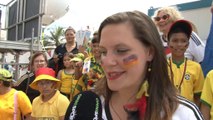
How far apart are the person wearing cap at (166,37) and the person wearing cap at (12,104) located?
1.99 metres

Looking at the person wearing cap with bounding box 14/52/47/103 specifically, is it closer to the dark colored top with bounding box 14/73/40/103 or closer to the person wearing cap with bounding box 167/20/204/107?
the dark colored top with bounding box 14/73/40/103

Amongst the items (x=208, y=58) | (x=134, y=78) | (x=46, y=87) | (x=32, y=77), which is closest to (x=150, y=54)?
(x=134, y=78)

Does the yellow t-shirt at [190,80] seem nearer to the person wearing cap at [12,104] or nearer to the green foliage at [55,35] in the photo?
the person wearing cap at [12,104]

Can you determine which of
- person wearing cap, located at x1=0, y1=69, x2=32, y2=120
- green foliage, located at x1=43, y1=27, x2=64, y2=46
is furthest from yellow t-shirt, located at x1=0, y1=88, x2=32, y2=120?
green foliage, located at x1=43, y1=27, x2=64, y2=46

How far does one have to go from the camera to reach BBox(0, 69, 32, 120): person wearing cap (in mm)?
3811

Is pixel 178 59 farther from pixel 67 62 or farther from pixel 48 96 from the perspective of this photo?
pixel 67 62

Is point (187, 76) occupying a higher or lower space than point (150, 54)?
lower

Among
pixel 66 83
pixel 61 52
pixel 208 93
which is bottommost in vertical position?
pixel 66 83

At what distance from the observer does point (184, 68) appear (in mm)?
2775

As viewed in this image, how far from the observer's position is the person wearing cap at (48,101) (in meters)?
3.44

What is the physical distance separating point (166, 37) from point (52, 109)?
155 cm

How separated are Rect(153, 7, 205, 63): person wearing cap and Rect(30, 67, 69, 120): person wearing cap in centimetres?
139

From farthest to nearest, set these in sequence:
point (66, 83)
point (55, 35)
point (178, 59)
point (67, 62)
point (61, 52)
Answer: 1. point (55, 35)
2. point (61, 52)
3. point (67, 62)
4. point (66, 83)
5. point (178, 59)

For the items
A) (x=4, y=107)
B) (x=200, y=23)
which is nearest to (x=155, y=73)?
(x=4, y=107)
